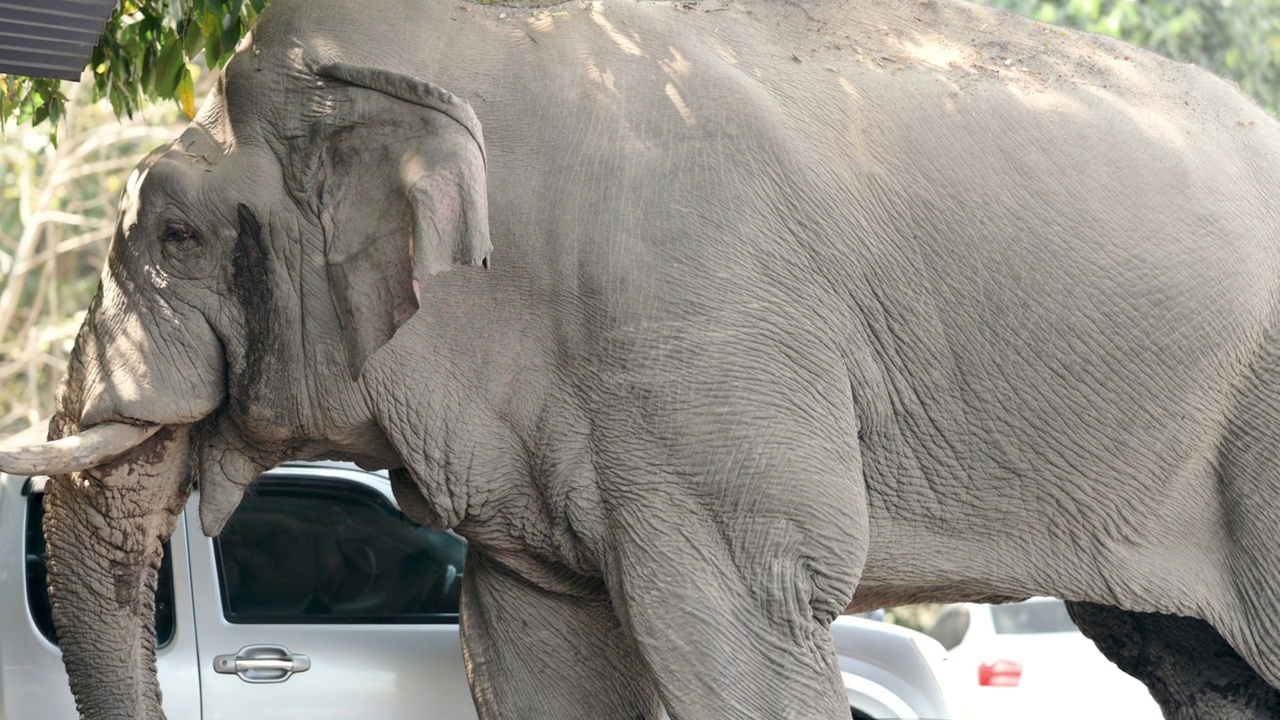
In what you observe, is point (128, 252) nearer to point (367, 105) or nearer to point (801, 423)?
→ point (367, 105)

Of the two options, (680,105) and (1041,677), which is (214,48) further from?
(1041,677)

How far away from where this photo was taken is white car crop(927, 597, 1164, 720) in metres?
7.39

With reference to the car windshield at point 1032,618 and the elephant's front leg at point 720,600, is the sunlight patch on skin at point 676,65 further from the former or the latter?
the car windshield at point 1032,618

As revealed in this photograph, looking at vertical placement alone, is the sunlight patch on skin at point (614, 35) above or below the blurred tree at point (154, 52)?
above

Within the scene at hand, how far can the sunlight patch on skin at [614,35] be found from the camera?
3.31 meters

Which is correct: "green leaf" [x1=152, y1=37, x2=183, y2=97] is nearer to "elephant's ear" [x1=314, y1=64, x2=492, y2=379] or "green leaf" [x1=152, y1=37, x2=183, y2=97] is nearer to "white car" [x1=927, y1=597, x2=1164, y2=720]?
"elephant's ear" [x1=314, y1=64, x2=492, y2=379]

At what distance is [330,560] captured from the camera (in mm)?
4773

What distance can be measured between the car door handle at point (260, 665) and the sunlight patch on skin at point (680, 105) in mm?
2264

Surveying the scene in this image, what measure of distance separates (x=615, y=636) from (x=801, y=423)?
0.90m

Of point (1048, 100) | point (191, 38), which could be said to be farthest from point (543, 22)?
point (191, 38)

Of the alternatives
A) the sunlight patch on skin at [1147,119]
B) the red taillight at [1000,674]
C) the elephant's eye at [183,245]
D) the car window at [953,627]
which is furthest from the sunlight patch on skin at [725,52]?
the car window at [953,627]

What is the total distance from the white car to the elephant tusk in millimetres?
4882

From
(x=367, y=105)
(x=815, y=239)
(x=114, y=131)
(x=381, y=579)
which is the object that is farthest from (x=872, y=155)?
(x=114, y=131)

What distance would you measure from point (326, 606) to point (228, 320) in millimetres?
1730
